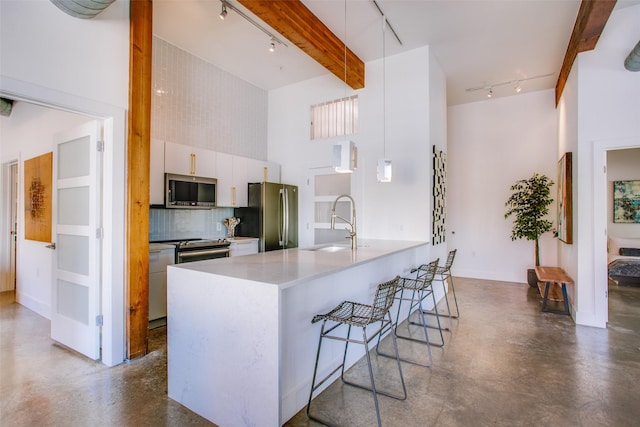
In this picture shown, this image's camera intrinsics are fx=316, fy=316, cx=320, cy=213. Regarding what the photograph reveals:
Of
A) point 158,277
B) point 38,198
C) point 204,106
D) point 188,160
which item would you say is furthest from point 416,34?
point 38,198

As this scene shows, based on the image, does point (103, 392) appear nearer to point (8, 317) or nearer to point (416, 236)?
point (8, 317)

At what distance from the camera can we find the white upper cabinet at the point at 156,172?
3.76 m

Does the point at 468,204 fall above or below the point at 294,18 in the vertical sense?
below

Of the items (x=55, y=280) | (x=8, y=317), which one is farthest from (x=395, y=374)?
(x=8, y=317)

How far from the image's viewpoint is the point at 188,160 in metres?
4.16

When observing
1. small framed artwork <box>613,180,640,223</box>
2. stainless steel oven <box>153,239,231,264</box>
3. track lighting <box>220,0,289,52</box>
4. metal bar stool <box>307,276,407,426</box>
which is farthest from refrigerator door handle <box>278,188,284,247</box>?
small framed artwork <box>613,180,640,223</box>

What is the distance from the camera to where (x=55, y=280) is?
3207 millimetres

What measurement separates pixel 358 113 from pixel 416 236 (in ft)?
6.80

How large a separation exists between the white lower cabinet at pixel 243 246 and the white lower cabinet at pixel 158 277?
3.07ft

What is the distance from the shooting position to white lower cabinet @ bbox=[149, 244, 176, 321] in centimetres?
351

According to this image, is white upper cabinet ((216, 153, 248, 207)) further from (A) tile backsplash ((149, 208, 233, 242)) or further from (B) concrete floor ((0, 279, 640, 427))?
(B) concrete floor ((0, 279, 640, 427))

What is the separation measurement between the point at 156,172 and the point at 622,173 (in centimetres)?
834

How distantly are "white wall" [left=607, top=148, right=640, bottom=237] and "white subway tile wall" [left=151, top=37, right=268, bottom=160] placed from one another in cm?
688

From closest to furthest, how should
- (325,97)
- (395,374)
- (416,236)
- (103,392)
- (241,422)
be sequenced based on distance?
(241,422) → (103,392) → (395,374) → (416,236) → (325,97)
